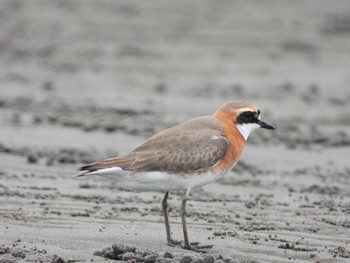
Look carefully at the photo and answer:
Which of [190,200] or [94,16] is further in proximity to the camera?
[94,16]

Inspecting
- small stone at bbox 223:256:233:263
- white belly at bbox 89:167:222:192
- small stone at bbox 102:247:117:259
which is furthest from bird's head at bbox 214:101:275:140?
small stone at bbox 102:247:117:259

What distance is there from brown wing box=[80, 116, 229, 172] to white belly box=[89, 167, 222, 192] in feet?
0.19

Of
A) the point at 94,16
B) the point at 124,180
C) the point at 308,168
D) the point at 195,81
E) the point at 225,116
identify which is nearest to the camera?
the point at 124,180

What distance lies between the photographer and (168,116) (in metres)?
15.7

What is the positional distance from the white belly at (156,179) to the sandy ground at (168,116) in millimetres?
488

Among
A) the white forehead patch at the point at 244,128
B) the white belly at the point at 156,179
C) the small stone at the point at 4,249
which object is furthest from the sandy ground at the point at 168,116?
the white forehead patch at the point at 244,128

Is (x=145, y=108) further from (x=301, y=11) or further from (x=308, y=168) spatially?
(x=301, y=11)

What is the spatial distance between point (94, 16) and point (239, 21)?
3.34m

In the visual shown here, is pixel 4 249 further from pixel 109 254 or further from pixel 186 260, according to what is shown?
pixel 186 260

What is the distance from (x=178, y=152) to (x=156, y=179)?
1.23 feet

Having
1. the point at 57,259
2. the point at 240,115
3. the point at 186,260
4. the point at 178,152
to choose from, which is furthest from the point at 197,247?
the point at 240,115

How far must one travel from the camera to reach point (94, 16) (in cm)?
2070

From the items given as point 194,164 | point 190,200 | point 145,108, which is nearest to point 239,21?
point 145,108

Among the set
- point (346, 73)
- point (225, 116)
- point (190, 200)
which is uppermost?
point (346, 73)
